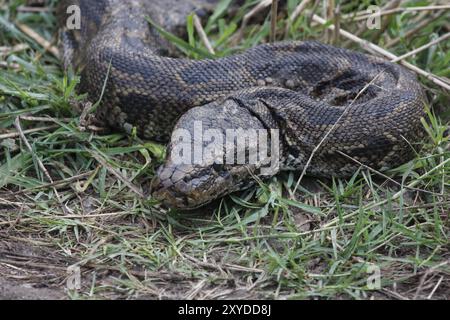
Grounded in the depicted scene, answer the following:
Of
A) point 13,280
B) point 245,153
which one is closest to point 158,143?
point 245,153

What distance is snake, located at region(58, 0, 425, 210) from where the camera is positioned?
571cm

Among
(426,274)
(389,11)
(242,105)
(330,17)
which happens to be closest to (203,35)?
(330,17)

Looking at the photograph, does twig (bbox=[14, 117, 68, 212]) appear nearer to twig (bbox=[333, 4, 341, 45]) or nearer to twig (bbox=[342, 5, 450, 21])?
twig (bbox=[333, 4, 341, 45])

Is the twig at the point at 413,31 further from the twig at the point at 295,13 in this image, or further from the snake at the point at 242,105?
the twig at the point at 295,13

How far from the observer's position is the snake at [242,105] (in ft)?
18.7

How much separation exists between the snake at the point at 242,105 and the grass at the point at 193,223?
0.67 feet

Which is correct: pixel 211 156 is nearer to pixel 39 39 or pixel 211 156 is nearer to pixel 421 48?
pixel 421 48

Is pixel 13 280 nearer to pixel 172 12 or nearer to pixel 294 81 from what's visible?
pixel 294 81

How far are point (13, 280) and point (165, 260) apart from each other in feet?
3.89

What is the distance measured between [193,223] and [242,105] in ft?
4.33

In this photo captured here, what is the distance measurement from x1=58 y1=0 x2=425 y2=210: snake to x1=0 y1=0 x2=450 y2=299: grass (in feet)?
0.67

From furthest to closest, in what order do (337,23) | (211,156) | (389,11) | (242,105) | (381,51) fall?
1. (389,11)
2. (337,23)
3. (381,51)
4. (242,105)
5. (211,156)

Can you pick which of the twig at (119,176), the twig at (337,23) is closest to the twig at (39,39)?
the twig at (119,176)

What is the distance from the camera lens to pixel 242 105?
6297 millimetres
